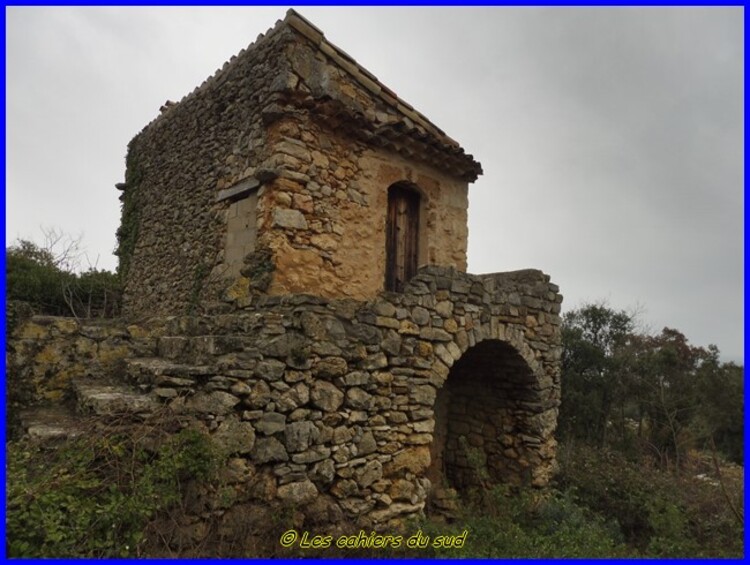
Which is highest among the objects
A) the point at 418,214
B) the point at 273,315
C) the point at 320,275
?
the point at 418,214

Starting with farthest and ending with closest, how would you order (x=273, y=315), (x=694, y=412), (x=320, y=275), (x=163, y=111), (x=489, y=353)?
(x=694, y=412), (x=163, y=111), (x=489, y=353), (x=320, y=275), (x=273, y=315)

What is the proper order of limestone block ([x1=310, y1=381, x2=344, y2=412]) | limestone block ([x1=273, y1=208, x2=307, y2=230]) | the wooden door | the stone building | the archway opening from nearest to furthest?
the stone building
limestone block ([x1=310, y1=381, x2=344, y2=412])
limestone block ([x1=273, y1=208, x2=307, y2=230])
the archway opening
the wooden door

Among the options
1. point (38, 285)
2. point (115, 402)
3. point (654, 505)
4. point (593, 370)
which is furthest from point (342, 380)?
point (593, 370)

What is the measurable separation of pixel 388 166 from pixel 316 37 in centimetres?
200

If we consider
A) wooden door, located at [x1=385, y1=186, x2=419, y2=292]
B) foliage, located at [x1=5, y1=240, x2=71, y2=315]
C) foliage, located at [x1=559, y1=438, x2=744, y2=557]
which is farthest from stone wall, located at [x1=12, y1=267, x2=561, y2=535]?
foliage, located at [x1=5, y1=240, x2=71, y2=315]

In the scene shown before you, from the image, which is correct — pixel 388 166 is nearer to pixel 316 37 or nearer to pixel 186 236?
pixel 316 37

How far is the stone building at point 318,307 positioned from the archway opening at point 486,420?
3 centimetres

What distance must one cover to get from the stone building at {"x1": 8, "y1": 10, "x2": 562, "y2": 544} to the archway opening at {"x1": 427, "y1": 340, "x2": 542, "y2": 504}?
0.03 m

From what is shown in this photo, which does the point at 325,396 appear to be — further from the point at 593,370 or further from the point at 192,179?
the point at 593,370

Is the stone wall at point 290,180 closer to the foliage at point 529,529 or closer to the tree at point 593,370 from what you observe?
the foliage at point 529,529

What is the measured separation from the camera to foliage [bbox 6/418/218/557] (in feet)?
9.66

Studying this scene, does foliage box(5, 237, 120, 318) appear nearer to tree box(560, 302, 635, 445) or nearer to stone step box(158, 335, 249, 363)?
stone step box(158, 335, 249, 363)

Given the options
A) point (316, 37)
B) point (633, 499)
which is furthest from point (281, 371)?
point (633, 499)

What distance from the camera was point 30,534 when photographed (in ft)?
9.48
